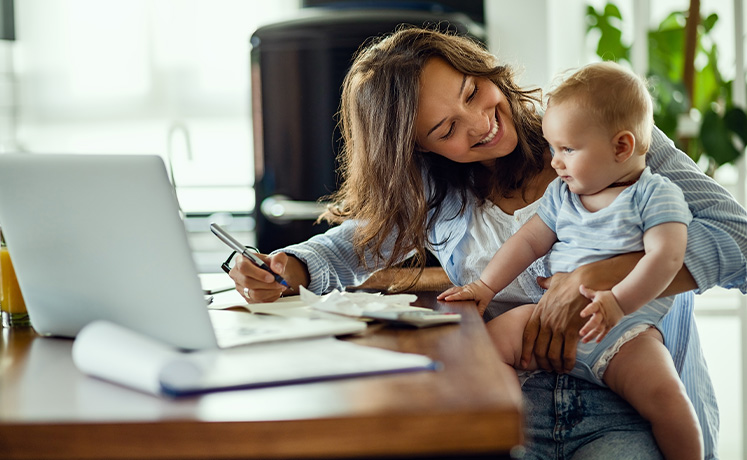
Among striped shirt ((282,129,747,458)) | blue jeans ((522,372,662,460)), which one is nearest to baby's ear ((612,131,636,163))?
striped shirt ((282,129,747,458))

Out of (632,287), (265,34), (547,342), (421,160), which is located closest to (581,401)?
(547,342)

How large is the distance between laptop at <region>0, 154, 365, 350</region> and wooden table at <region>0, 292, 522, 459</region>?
0.53ft

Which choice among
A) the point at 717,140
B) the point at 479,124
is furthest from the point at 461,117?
the point at 717,140

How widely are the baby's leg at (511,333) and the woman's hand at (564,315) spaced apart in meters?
0.02

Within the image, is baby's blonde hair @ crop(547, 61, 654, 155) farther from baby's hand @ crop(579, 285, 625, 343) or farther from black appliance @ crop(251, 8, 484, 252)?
black appliance @ crop(251, 8, 484, 252)

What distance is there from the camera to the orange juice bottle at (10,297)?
1.19 meters

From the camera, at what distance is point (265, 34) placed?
3.08 meters

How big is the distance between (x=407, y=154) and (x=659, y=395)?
68cm

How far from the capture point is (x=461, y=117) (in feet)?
5.11

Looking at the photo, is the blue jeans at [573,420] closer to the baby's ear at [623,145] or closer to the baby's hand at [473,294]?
the baby's hand at [473,294]

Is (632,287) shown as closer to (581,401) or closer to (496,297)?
(581,401)

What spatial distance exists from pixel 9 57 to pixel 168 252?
3516 mm

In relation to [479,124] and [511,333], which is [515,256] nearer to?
[511,333]

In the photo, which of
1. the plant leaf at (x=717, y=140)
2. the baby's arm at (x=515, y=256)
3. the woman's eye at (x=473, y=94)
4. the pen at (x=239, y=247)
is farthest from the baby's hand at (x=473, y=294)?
the plant leaf at (x=717, y=140)
